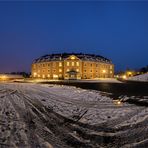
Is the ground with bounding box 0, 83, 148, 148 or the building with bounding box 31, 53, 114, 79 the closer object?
the ground with bounding box 0, 83, 148, 148

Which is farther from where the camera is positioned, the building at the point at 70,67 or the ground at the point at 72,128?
the building at the point at 70,67

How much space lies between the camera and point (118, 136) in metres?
7.75

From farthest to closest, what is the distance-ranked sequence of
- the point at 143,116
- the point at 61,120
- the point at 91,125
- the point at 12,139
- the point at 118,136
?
the point at 143,116, the point at 61,120, the point at 91,125, the point at 118,136, the point at 12,139

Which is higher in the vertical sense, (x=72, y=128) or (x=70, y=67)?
(x=70, y=67)

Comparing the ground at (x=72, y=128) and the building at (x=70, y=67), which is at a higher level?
the building at (x=70, y=67)

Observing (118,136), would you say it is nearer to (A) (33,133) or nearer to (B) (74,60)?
(A) (33,133)

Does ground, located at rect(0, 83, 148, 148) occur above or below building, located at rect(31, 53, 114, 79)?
below

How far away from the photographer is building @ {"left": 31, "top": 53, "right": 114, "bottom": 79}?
88.5 metres

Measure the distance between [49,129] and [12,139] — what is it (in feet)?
5.97

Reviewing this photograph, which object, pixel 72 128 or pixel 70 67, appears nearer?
pixel 72 128

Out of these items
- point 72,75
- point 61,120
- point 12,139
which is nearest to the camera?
point 12,139

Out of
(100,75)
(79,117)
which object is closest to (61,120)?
(79,117)

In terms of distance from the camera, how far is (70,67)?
8831 cm

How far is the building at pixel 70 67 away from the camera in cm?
8851
